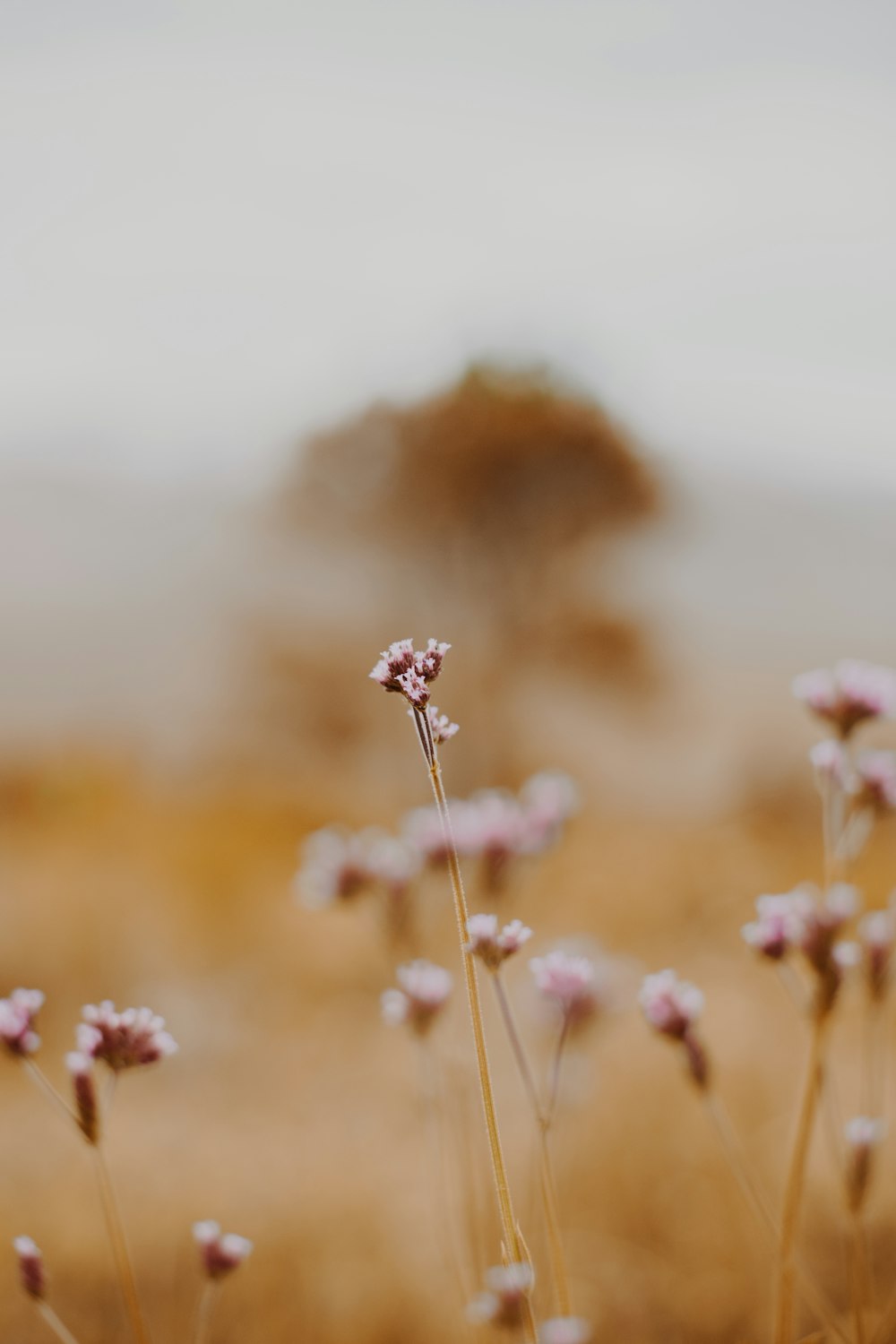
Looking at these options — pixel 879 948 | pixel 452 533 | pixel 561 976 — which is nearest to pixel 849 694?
pixel 879 948

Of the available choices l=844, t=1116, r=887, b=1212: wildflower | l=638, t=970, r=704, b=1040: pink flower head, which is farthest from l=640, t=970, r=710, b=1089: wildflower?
l=844, t=1116, r=887, b=1212: wildflower

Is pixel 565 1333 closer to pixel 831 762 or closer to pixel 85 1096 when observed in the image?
pixel 85 1096

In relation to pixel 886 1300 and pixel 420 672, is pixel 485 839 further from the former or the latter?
pixel 886 1300

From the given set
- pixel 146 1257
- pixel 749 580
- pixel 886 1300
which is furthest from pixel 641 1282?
pixel 749 580

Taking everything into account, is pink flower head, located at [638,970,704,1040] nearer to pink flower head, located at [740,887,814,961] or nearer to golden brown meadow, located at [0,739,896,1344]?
pink flower head, located at [740,887,814,961]

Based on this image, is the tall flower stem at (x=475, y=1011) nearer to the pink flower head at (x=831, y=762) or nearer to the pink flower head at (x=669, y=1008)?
the pink flower head at (x=669, y=1008)
